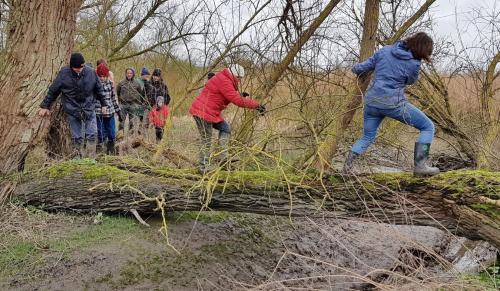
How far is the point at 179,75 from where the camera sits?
33.2ft

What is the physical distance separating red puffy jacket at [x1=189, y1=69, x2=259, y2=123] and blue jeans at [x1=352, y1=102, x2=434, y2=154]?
1.43 meters

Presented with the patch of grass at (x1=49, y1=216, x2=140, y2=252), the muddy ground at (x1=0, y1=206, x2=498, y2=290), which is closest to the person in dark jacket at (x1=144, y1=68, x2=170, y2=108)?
the muddy ground at (x1=0, y1=206, x2=498, y2=290)

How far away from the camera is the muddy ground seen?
4691mm

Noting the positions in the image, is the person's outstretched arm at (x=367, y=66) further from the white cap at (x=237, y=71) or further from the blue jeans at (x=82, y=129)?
the blue jeans at (x=82, y=129)

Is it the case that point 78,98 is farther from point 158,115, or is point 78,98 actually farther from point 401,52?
point 401,52

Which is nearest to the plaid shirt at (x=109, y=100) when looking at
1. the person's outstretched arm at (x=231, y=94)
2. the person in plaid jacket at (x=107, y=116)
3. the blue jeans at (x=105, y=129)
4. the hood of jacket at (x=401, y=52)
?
the person in plaid jacket at (x=107, y=116)

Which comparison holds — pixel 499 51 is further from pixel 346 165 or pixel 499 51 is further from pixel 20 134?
pixel 20 134

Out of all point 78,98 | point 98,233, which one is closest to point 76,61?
point 78,98

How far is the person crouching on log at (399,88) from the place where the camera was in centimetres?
472

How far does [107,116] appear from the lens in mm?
7582

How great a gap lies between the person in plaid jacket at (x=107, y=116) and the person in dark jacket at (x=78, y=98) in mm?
606

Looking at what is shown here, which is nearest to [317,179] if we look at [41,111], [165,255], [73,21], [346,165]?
[346,165]

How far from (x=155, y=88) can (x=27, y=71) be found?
2.94m

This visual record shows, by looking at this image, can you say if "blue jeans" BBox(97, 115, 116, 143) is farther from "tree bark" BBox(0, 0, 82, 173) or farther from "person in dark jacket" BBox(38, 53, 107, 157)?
"tree bark" BBox(0, 0, 82, 173)
